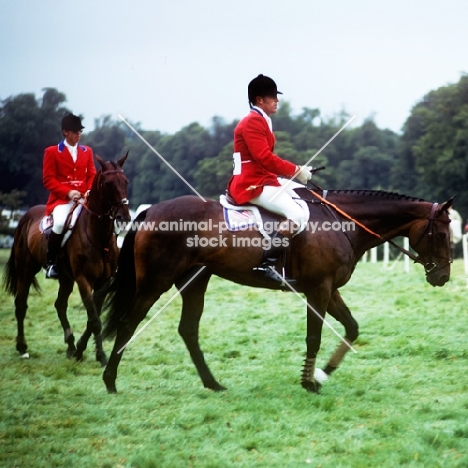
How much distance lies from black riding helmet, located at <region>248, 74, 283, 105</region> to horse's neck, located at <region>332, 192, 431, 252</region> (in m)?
1.20

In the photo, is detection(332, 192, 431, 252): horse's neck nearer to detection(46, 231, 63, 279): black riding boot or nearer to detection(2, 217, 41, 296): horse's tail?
detection(46, 231, 63, 279): black riding boot

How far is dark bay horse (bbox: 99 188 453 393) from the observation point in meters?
6.82

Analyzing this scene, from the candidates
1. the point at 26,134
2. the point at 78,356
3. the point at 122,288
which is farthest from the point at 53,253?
the point at 26,134

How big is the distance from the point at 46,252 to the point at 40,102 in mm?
16609

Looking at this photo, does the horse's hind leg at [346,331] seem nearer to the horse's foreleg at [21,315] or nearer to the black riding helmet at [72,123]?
the horse's foreleg at [21,315]

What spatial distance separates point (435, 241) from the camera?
7094 mm

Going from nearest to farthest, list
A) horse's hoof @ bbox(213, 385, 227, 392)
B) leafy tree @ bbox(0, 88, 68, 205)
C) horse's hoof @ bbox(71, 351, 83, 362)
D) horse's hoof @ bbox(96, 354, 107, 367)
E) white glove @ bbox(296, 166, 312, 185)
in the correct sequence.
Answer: white glove @ bbox(296, 166, 312, 185)
horse's hoof @ bbox(213, 385, 227, 392)
horse's hoof @ bbox(96, 354, 107, 367)
horse's hoof @ bbox(71, 351, 83, 362)
leafy tree @ bbox(0, 88, 68, 205)

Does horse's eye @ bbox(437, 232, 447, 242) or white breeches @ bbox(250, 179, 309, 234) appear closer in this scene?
white breeches @ bbox(250, 179, 309, 234)

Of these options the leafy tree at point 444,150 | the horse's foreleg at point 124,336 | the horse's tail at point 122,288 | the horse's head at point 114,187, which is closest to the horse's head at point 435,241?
the horse's foreleg at point 124,336

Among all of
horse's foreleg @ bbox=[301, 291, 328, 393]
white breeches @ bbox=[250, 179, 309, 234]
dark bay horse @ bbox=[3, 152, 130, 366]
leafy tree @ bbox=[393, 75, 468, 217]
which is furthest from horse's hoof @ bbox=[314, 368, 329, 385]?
leafy tree @ bbox=[393, 75, 468, 217]

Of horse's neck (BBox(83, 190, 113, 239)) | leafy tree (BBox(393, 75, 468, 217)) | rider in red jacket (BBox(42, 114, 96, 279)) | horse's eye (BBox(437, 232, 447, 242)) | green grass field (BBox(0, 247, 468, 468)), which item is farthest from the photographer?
leafy tree (BBox(393, 75, 468, 217))

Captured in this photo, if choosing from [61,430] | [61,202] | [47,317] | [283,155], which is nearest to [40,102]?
[283,155]

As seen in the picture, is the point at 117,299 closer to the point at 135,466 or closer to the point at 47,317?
the point at 135,466

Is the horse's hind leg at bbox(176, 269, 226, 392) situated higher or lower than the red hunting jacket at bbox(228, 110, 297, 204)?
lower
